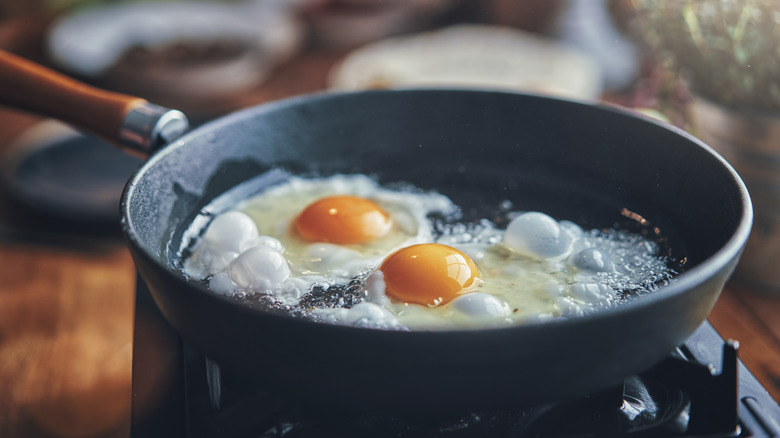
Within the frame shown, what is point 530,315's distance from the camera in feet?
3.08

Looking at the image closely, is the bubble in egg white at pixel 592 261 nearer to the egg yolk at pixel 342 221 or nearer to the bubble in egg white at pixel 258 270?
the egg yolk at pixel 342 221

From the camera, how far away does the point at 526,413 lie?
930mm

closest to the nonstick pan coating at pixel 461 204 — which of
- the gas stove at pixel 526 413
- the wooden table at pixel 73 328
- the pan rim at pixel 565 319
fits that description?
the pan rim at pixel 565 319

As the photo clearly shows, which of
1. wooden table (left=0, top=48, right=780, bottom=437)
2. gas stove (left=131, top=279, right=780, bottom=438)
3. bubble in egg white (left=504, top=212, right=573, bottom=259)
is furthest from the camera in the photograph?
wooden table (left=0, top=48, right=780, bottom=437)

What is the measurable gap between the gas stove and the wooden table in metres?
0.41

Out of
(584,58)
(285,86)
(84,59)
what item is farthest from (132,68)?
(584,58)

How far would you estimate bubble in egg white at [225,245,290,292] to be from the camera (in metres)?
1.01

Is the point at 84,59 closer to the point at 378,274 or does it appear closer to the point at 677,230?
the point at 378,274

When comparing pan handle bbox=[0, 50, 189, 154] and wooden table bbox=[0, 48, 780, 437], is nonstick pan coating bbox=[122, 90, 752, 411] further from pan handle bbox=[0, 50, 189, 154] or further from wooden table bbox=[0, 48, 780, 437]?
wooden table bbox=[0, 48, 780, 437]

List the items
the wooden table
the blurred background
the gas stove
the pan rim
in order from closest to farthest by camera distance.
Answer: the pan rim
the gas stove
the wooden table
the blurred background

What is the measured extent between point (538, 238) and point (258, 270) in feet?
1.38

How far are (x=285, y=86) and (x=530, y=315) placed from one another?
2.04 m

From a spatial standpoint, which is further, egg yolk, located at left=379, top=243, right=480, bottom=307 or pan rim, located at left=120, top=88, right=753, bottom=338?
egg yolk, located at left=379, top=243, right=480, bottom=307

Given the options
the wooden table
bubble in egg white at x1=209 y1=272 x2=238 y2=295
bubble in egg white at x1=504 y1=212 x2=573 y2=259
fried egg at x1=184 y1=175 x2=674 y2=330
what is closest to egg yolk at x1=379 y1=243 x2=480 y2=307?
fried egg at x1=184 y1=175 x2=674 y2=330
